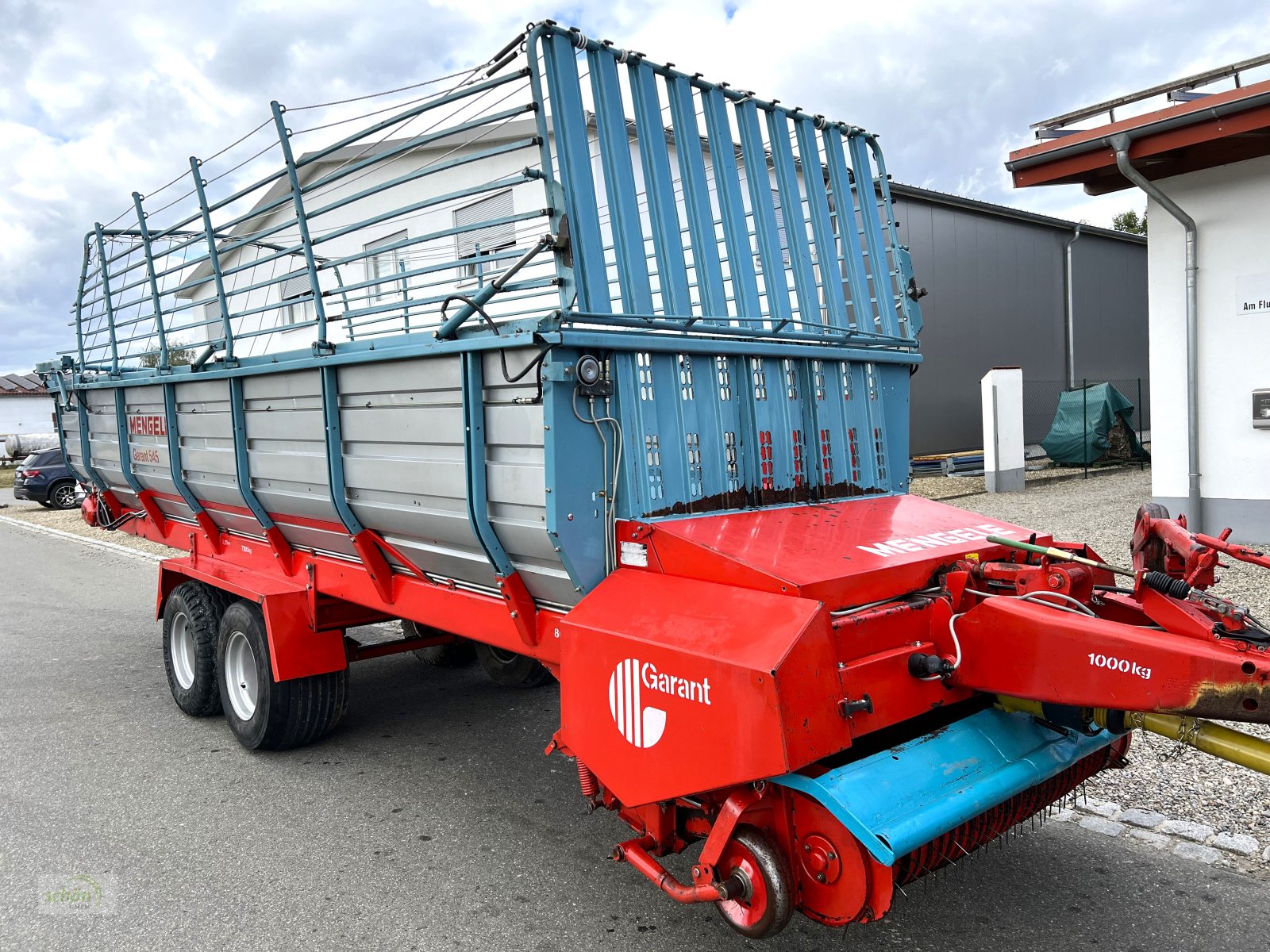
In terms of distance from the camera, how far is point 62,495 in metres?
21.3

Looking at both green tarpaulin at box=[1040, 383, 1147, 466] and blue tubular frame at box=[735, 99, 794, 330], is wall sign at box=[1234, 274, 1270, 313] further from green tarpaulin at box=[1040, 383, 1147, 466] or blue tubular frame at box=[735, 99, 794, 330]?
green tarpaulin at box=[1040, 383, 1147, 466]

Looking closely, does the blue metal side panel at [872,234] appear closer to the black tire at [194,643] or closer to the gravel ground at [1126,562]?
the gravel ground at [1126,562]

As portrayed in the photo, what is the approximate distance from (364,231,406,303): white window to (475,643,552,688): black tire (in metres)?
2.25

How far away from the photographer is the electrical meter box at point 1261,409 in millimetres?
8016

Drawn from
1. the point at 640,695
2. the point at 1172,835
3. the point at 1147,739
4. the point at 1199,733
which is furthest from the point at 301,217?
the point at 1147,739

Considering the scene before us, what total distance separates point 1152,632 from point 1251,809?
203cm

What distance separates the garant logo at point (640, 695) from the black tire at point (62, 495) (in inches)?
882

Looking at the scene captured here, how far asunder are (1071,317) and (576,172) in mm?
21108

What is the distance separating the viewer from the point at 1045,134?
29.3 feet

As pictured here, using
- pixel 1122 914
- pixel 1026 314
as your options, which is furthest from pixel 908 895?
pixel 1026 314

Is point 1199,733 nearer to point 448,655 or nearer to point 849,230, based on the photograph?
point 849,230

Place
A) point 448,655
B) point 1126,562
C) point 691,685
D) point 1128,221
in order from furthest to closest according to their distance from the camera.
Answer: point 1128,221
point 1126,562
point 448,655
point 691,685

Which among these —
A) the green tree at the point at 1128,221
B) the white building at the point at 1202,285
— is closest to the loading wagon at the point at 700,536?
the white building at the point at 1202,285

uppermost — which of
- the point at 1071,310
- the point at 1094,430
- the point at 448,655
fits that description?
the point at 1071,310
